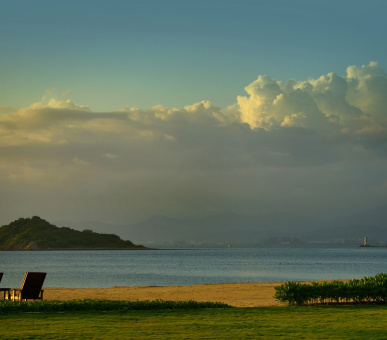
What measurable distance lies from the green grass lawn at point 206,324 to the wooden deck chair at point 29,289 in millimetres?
3983

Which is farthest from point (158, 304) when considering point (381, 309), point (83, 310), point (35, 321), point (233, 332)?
point (381, 309)

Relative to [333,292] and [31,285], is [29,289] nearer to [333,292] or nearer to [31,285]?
[31,285]

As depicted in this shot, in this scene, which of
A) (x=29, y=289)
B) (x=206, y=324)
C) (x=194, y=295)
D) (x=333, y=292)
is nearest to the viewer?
(x=206, y=324)

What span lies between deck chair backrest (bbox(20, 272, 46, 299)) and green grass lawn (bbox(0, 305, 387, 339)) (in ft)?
13.2

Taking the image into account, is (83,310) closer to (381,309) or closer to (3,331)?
(3,331)

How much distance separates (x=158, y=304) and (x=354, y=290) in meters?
6.81

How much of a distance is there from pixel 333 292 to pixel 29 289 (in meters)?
10.7

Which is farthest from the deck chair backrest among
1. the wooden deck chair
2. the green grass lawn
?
the green grass lawn

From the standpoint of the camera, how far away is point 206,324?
48.3ft

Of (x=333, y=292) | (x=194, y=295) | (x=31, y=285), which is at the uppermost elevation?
(x=31, y=285)

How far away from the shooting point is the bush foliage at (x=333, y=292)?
19.8 meters

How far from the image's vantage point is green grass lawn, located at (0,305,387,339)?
42.0ft

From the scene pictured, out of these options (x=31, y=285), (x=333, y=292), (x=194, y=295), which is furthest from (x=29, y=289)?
(x=194, y=295)

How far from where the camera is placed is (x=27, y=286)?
20938 mm
